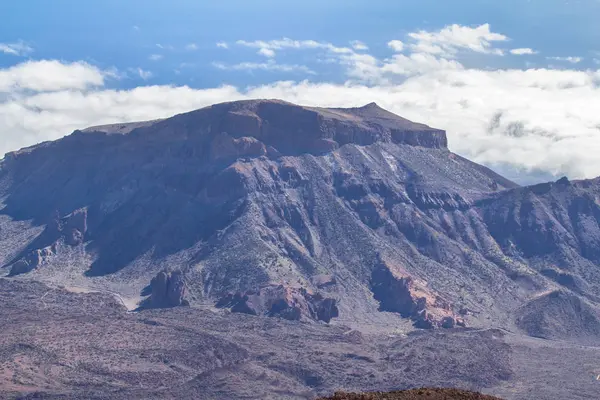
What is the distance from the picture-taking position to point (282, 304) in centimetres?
19650

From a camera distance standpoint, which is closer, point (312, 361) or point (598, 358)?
point (312, 361)

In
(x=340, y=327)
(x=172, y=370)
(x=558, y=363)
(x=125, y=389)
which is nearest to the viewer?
(x=125, y=389)

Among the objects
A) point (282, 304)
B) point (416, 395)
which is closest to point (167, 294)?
point (282, 304)

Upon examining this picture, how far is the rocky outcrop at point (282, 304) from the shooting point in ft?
641

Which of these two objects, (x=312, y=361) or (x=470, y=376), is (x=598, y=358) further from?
(x=312, y=361)

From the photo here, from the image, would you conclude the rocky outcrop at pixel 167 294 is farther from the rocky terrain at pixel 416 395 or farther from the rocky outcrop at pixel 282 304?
the rocky terrain at pixel 416 395

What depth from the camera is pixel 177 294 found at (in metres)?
198

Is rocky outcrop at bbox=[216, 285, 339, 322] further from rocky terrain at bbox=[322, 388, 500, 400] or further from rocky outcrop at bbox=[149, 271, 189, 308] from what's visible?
rocky terrain at bbox=[322, 388, 500, 400]

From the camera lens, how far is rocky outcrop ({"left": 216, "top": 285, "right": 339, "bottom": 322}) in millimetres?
195500

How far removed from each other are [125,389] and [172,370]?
1123cm

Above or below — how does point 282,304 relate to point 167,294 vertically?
below

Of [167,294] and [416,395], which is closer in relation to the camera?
[416,395]

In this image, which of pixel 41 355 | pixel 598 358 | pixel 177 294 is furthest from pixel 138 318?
pixel 598 358

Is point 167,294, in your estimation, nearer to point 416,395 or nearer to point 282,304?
point 282,304
